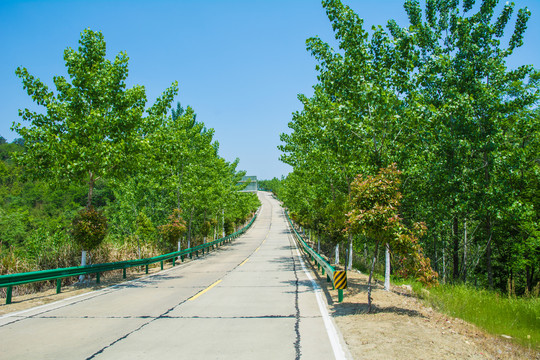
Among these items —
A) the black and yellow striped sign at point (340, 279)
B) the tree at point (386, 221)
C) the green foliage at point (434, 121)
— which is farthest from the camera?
the green foliage at point (434, 121)

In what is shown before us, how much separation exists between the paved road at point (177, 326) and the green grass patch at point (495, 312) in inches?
148

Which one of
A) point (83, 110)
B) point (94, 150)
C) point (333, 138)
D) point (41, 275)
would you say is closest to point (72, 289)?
point (41, 275)

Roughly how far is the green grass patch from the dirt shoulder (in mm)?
998

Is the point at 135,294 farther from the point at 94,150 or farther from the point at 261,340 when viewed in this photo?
the point at 261,340

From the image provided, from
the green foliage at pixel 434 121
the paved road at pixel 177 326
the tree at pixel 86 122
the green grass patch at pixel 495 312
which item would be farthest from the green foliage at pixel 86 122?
the green grass patch at pixel 495 312

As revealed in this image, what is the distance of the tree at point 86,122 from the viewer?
12852 millimetres

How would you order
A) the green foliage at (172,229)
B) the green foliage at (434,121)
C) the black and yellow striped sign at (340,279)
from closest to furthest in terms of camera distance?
1. the black and yellow striped sign at (340,279)
2. the green foliage at (434,121)
3. the green foliage at (172,229)

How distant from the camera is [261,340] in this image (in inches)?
254

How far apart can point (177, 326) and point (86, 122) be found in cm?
916

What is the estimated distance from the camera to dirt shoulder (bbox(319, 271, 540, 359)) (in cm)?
570

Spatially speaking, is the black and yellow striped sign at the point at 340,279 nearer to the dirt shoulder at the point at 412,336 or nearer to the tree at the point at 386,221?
the dirt shoulder at the point at 412,336

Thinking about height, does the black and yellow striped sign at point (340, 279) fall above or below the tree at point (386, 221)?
below

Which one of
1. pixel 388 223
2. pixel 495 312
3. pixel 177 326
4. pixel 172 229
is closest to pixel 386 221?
pixel 388 223

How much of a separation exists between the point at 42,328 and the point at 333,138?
10.4m
